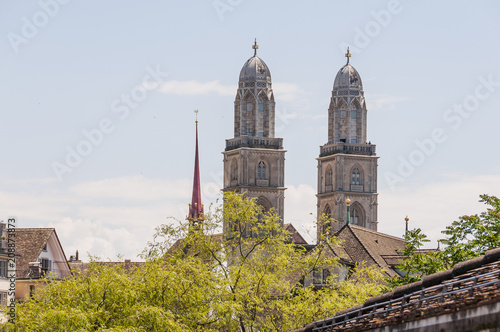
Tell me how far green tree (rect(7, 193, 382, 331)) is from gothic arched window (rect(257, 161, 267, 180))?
374 feet

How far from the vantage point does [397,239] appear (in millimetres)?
105750

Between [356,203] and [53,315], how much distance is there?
130 meters

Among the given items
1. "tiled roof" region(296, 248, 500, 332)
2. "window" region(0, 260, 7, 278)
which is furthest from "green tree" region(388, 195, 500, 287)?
"window" region(0, 260, 7, 278)

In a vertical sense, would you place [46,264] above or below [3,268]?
above

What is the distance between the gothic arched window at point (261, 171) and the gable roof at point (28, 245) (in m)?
84.1

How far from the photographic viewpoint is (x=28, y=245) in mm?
82562

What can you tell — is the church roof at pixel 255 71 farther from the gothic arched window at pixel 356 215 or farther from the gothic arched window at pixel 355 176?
the gothic arched window at pixel 356 215

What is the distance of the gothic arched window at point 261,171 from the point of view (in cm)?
16738

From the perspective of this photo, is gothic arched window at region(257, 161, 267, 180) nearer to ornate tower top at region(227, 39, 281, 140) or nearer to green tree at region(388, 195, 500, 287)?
ornate tower top at region(227, 39, 281, 140)

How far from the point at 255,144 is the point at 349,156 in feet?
44.4

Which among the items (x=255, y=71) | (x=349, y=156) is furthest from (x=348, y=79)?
(x=255, y=71)

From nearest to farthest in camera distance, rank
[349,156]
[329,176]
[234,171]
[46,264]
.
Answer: [46,264] → [234,171] → [349,156] → [329,176]

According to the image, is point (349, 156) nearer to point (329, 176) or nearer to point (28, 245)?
point (329, 176)

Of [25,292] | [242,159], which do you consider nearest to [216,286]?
[25,292]
